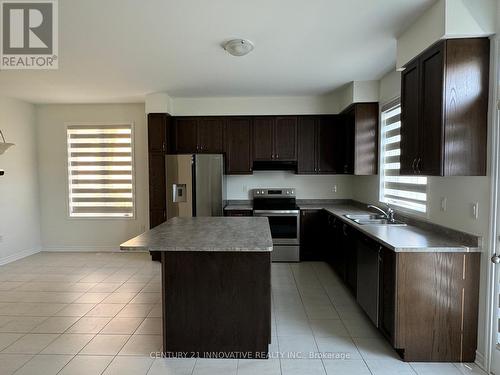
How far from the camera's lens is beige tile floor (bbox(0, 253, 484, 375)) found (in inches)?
83.9

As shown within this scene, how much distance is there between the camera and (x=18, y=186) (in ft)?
15.9

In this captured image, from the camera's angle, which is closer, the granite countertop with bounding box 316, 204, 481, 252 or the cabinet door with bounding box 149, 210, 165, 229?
the granite countertop with bounding box 316, 204, 481, 252

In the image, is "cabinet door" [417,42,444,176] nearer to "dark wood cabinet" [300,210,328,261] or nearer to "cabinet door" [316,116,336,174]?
"dark wood cabinet" [300,210,328,261]

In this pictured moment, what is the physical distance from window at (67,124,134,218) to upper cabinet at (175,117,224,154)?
3.38 ft

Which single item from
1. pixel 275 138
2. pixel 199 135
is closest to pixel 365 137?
pixel 275 138

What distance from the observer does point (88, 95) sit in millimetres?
4566

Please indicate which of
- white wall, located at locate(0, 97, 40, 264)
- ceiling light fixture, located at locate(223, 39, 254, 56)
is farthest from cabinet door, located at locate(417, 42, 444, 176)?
white wall, located at locate(0, 97, 40, 264)

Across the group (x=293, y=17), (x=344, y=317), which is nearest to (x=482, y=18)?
(x=293, y=17)

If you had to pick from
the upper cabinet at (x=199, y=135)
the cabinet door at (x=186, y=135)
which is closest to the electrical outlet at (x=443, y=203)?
the upper cabinet at (x=199, y=135)

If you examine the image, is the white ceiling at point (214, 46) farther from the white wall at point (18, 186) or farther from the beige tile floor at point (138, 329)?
the beige tile floor at point (138, 329)

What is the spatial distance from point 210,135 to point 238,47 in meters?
2.16

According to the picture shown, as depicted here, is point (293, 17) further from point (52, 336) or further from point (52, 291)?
point (52, 291)

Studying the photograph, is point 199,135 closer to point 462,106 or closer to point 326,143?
point 326,143

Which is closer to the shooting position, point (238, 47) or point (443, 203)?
point (443, 203)
